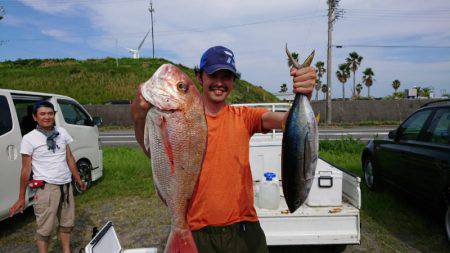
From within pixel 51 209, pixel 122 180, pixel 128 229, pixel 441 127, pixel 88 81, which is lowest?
pixel 128 229

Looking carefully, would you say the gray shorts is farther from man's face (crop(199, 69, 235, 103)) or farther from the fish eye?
the fish eye

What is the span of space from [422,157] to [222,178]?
4201 mm

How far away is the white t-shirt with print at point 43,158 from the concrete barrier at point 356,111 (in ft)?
73.6

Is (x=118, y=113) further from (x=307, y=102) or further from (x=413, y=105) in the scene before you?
(x=307, y=102)

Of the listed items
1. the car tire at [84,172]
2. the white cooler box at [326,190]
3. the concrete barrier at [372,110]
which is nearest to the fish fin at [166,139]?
the white cooler box at [326,190]

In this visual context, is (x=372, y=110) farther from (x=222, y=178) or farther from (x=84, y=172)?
(x=222, y=178)

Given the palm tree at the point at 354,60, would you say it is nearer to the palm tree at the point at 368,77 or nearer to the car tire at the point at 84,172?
the palm tree at the point at 368,77

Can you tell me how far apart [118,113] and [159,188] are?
1038 inches

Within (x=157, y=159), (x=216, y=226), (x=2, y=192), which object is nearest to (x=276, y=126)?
(x=216, y=226)

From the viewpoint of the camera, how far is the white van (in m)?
5.20

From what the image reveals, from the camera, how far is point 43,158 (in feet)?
14.0

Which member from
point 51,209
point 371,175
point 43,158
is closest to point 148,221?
point 51,209

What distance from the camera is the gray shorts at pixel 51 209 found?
413cm

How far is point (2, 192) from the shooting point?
5.08 meters
